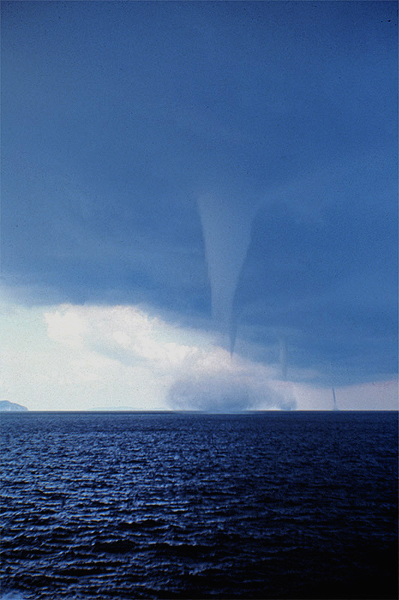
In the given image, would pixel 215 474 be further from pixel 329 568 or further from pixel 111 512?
pixel 329 568

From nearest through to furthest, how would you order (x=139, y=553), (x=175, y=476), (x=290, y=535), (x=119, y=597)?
(x=119, y=597) → (x=139, y=553) → (x=290, y=535) → (x=175, y=476)

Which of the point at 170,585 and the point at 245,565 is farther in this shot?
the point at 245,565

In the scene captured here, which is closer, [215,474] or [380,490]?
[380,490]

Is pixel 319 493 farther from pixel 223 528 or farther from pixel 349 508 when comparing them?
pixel 223 528

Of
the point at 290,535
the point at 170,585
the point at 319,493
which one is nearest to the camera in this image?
the point at 170,585

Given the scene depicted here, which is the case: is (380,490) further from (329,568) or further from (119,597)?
(119,597)

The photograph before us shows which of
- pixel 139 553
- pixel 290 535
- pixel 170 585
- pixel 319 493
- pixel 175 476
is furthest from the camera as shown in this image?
pixel 175 476

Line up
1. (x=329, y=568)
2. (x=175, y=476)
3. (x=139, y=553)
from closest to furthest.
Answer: (x=329, y=568)
(x=139, y=553)
(x=175, y=476)

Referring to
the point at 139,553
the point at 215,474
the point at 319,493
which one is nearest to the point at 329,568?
the point at 139,553

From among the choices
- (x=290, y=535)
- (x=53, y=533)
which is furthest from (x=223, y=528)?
(x=53, y=533)
